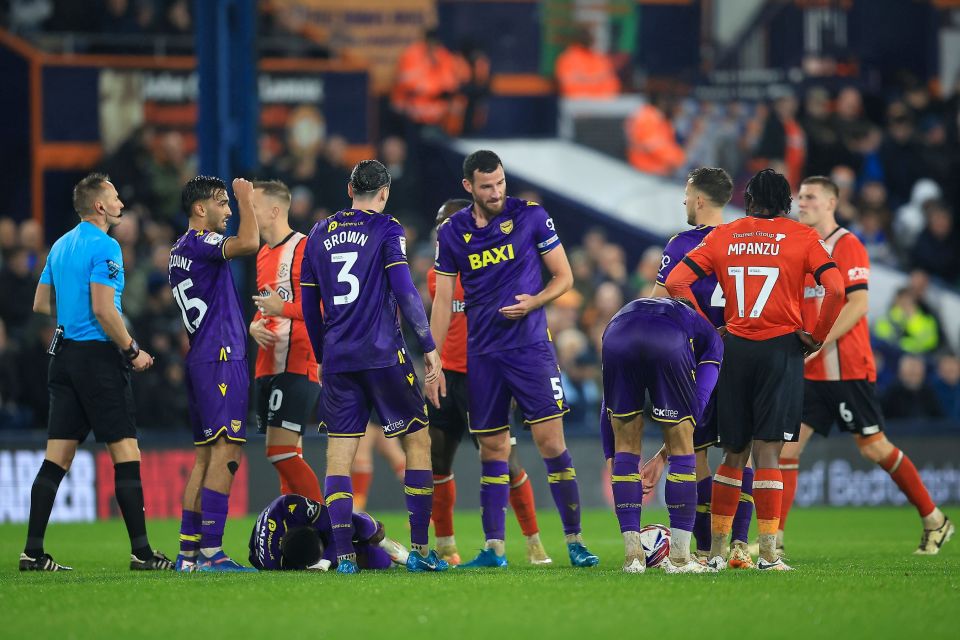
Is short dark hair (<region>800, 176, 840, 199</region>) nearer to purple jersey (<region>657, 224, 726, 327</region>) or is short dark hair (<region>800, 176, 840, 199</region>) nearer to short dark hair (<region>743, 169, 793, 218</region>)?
purple jersey (<region>657, 224, 726, 327</region>)

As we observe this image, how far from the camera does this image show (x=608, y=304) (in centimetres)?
1858

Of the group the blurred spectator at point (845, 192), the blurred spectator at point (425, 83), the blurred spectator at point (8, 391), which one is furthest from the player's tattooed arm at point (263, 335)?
the blurred spectator at point (425, 83)

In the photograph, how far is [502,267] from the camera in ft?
30.8

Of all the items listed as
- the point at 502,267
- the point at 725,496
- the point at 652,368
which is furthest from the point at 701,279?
the point at 725,496

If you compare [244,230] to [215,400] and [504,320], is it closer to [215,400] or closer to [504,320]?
[215,400]

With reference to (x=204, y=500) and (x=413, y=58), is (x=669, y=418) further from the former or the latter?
(x=413, y=58)

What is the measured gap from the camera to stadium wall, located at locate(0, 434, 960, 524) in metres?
15.1

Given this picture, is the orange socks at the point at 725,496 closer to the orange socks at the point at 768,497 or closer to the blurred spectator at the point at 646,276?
the orange socks at the point at 768,497

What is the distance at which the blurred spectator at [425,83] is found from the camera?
74.9 ft

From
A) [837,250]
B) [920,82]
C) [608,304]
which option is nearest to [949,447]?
[608,304]

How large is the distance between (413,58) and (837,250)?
1317 cm

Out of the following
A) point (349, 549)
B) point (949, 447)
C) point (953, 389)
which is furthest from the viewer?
point (953, 389)

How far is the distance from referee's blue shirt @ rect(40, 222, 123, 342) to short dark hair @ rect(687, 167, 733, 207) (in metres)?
3.71

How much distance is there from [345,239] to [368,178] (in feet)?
1.34
